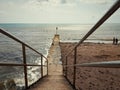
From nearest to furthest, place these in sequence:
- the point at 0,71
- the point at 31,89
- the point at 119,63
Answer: the point at 119,63 → the point at 31,89 → the point at 0,71

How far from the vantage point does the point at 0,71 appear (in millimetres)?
12234

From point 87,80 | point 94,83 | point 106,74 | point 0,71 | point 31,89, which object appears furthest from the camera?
point 0,71

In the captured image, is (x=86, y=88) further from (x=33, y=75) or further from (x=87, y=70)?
(x=33, y=75)

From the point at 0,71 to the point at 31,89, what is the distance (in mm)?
9539

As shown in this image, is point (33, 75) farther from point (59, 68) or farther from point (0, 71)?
point (59, 68)

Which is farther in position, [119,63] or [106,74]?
[106,74]

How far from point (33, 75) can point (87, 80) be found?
4.47 m

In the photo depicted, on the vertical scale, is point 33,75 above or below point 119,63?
below

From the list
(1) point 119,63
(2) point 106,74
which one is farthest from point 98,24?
(2) point 106,74

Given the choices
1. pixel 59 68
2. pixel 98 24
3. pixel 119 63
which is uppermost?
pixel 98 24

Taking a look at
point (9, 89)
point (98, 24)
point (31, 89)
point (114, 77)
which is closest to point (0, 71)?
point (9, 89)

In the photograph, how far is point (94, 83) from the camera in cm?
730

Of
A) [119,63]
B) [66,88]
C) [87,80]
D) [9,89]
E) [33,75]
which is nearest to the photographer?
[119,63]

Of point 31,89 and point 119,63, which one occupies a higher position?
point 119,63
